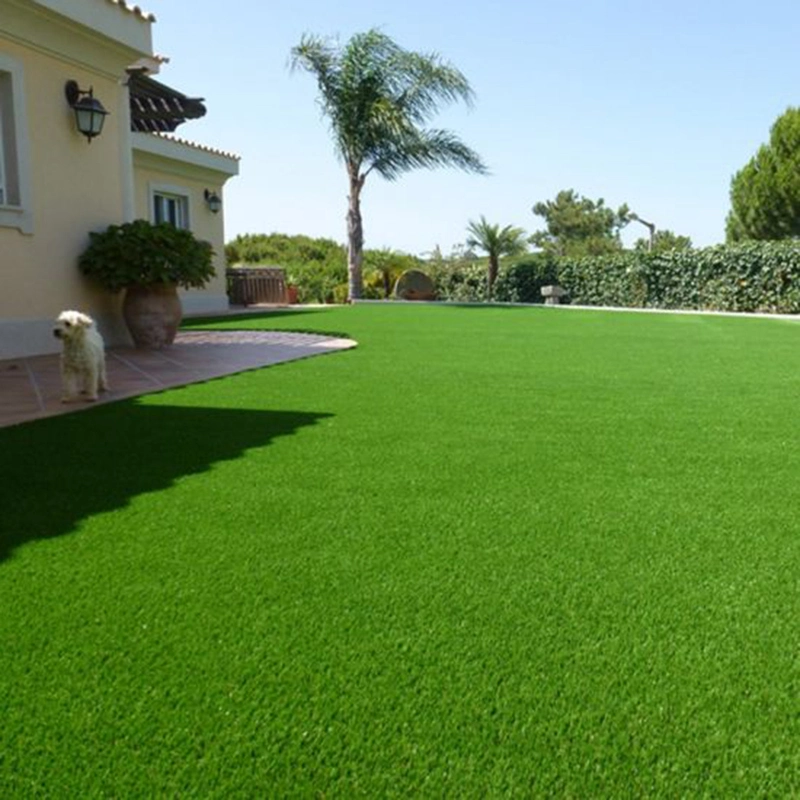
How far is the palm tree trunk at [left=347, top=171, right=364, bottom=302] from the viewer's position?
77.7ft

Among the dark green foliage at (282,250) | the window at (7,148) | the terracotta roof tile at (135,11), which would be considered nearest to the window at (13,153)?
the window at (7,148)

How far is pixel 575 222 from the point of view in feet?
210

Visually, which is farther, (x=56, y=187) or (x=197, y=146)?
(x=197, y=146)

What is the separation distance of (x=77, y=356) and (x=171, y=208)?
12902 mm

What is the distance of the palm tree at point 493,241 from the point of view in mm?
24609

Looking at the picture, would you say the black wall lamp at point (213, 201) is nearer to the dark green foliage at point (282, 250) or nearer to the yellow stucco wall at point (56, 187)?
the yellow stucco wall at point (56, 187)

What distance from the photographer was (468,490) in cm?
325

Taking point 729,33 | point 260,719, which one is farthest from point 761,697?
point 729,33

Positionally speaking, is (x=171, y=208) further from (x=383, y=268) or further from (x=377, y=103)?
(x=383, y=268)

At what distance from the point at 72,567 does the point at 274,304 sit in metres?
19.6

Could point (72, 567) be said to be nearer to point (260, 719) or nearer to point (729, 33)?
point (260, 719)

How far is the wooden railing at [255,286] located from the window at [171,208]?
3.65m

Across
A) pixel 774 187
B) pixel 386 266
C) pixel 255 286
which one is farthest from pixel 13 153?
pixel 774 187

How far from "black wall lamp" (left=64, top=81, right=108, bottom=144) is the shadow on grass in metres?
4.75
